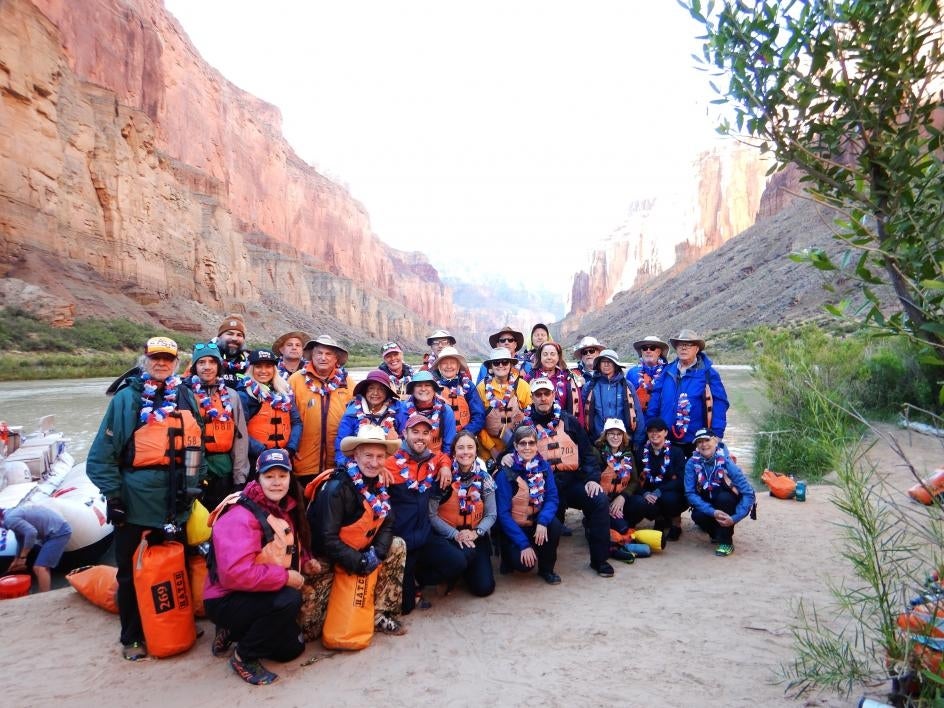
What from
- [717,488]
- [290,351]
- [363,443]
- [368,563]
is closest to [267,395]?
[290,351]

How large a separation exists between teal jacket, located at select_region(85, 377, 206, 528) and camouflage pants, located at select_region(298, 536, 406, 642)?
1.19 meters

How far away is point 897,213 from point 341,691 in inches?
156

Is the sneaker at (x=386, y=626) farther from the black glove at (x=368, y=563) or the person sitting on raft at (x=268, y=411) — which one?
the person sitting on raft at (x=268, y=411)

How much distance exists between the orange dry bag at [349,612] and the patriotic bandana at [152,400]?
71.2 inches

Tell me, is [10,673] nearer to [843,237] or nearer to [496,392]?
[496,392]

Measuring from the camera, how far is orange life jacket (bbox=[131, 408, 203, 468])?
4.10 m

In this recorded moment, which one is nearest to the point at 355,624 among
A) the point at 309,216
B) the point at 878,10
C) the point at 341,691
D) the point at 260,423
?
the point at 341,691

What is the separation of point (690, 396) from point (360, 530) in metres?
4.16

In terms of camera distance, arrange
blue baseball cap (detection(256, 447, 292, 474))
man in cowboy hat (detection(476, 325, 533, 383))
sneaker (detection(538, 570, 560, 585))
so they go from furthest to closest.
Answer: man in cowboy hat (detection(476, 325, 533, 383)) → sneaker (detection(538, 570, 560, 585)) → blue baseball cap (detection(256, 447, 292, 474))

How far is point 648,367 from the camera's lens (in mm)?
7129

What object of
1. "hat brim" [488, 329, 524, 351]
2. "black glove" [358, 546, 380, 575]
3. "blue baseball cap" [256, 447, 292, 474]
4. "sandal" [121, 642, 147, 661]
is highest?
"hat brim" [488, 329, 524, 351]

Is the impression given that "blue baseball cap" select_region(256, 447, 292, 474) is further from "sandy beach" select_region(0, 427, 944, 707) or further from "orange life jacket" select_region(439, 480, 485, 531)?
"orange life jacket" select_region(439, 480, 485, 531)

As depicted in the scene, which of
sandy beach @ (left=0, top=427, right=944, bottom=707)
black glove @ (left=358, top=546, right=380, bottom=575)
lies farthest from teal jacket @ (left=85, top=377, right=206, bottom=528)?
black glove @ (left=358, top=546, right=380, bottom=575)

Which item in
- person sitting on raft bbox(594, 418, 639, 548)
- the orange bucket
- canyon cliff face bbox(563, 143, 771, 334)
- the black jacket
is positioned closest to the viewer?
the black jacket
